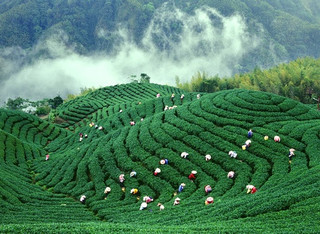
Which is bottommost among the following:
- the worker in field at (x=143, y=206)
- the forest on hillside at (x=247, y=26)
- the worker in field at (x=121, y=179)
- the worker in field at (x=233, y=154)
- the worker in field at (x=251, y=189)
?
the forest on hillside at (x=247, y=26)

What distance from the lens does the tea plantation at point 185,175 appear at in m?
13.4

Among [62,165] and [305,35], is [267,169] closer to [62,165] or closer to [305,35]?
[62,165]

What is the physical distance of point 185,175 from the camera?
2162cm

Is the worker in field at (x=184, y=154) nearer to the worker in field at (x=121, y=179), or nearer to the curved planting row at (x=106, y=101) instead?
the worker in field at (x=121, y=179)

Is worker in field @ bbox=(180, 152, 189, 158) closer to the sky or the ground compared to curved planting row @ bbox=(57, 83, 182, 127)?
closer to the sky

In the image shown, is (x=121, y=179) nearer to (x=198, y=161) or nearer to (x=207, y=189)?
(x=198, y=161)

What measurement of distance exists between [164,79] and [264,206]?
155 m

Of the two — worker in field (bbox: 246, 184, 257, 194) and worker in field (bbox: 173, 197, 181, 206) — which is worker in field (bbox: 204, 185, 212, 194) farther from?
worker in field (bbox: 246, 184, 257, 194)

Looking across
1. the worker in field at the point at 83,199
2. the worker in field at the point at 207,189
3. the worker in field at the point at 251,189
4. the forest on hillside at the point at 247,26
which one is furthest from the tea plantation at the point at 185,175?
the forest on hillside at the point at 247,26

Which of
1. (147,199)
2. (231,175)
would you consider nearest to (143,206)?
(147,199)

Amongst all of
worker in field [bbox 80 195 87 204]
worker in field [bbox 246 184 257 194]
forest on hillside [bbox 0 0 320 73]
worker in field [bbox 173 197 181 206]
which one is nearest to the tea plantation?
worker in field [bbox 80 195 87 204]

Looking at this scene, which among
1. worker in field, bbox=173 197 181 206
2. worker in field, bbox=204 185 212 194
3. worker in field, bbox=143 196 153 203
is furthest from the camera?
worker in field, bbox=143 196 153 203

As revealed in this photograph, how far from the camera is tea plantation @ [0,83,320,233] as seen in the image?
13.4 metres

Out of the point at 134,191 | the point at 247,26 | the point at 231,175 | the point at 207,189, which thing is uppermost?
the point at 231,175
